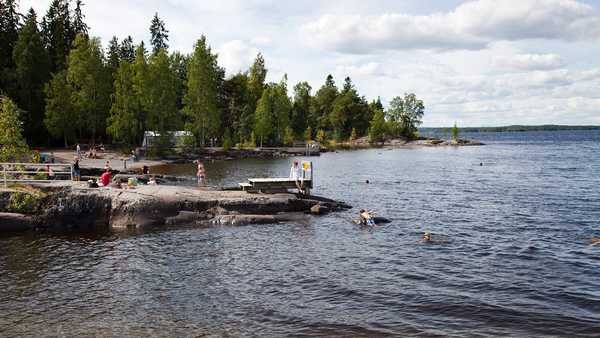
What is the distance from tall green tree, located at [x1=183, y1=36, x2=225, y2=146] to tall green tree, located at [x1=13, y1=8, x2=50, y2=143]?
80.5 feet

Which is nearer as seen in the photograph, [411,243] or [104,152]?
[411,243]

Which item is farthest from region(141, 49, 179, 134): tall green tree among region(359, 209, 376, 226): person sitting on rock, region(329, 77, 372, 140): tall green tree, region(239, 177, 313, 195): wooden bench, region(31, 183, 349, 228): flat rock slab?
region(329, 77, 372, 140): tall green tree

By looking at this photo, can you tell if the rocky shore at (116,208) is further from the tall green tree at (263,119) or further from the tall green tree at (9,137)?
the tall green tree at (263,119)

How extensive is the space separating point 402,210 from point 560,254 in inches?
574

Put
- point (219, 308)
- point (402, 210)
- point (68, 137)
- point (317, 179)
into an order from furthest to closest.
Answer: point (68, 137) < point (317, 179) < point (402, 210) < point (219, 308)

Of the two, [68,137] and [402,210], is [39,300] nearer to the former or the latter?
[402,210]

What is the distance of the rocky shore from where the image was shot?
30672 millimetres

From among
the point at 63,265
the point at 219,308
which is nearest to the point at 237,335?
the point at 219,308

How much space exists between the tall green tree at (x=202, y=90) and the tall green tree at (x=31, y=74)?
24.5 m

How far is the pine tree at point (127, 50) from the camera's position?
11042 centimetres

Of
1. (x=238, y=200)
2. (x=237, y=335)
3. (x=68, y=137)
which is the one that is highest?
(x=68, y=137)

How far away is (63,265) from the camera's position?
891 inches

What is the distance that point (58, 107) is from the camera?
254 feet

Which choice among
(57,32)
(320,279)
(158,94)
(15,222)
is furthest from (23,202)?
(57,32)
